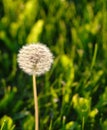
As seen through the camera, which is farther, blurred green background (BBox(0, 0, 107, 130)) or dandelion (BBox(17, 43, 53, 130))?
blurred green background (BBox(0, 0, 107, 130))

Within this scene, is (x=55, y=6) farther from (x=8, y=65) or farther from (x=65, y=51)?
(x=8, y=65)

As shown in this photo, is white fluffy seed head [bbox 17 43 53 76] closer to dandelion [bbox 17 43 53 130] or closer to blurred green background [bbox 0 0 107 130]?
dandelion [bbox 17 43 53 130]

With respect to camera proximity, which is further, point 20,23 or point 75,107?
point 20,23

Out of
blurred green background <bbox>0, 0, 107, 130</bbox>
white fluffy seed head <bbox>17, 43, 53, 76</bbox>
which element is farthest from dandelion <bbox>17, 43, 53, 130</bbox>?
blurred green background <bbox>0, 0, 107, 130</bbox>

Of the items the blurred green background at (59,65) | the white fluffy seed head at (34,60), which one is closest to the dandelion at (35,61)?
the white fluffy seed head at (34,60)

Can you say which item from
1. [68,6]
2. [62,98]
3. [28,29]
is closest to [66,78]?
[62,98]
